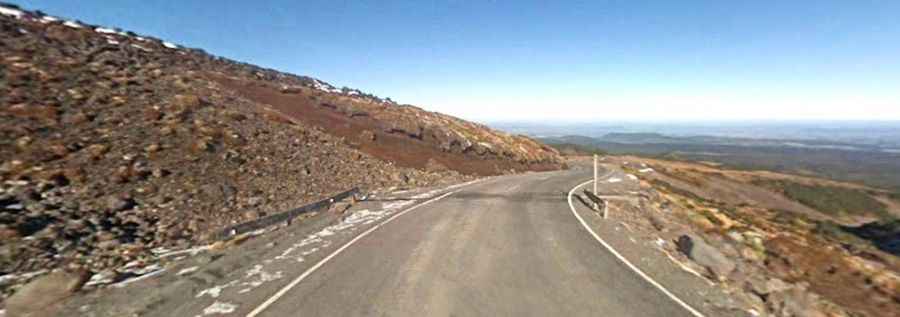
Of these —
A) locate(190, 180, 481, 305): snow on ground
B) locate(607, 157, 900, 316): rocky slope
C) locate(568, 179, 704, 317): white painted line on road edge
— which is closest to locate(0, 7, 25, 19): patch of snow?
locate(190, 180, 481, 305): snow on ground

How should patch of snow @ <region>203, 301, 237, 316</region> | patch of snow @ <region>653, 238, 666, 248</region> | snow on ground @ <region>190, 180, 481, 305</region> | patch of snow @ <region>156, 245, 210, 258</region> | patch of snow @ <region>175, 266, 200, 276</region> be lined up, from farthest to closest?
patch of snow @ <region>653, 238, 666, 248</region> → patch of snow @ <region>156, 245, 210, 258</region> → patch of snow @ <region>175, 266, 200, 276</region> → snow on ground @ <region>190, 180, 481, 305</region> → patch of snow @ <region>203, 301, 237, 316</region>

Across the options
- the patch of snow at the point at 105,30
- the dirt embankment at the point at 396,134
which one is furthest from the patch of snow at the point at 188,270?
the patch of snow at the point at 105,30

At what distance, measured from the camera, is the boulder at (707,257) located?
10.8m

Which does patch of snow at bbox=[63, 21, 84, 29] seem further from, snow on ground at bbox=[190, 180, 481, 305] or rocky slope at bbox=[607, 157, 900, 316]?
rocky slope at bbox=[607, 157, 900, 316]

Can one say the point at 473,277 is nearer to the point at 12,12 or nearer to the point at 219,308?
the point at 219,308

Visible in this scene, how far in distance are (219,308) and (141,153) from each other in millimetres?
14209

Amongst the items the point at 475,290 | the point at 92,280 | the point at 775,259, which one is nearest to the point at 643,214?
the point at 775,259

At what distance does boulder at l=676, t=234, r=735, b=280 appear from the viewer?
10.8 metres

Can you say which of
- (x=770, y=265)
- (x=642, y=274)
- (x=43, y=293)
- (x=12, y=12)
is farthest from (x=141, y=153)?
(x=12, y=12)

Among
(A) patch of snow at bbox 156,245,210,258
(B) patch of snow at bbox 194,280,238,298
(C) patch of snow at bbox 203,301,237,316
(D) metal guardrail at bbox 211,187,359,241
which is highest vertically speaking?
(D) metal guardrail at bbox 211,187,359,241

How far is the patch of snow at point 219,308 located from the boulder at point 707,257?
10.3 m

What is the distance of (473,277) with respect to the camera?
854 cm

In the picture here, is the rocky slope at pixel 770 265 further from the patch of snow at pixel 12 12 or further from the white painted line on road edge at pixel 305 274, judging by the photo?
the patch of snow at pixel 12 12

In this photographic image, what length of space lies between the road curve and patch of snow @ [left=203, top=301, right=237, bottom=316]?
0.52m
